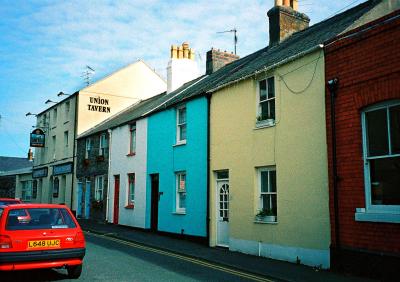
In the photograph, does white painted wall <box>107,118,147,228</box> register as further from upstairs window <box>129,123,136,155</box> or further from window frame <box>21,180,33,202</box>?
window frame <box>21,180,33,202</box>

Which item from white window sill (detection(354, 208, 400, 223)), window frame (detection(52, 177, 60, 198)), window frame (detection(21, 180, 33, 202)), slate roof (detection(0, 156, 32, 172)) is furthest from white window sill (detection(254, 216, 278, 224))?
slate roof (detection(0, 156, 32, 172))

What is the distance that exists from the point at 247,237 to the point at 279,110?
3.96 m

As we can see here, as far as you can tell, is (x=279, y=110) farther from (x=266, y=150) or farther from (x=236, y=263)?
(x=236, y=263)

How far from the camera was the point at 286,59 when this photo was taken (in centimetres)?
1141

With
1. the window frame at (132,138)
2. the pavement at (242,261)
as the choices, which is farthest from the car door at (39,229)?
the window frame at (132,138)

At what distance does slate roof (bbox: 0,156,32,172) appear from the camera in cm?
4841

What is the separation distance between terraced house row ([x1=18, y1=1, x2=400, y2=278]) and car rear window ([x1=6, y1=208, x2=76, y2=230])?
569 centimetres

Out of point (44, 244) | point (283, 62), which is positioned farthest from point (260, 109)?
point (44, 244)

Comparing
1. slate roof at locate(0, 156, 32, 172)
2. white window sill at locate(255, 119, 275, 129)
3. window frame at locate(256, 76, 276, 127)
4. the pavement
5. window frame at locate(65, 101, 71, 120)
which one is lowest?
the pavement

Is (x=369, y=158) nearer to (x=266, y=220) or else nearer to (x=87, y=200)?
(x=266, y=220)

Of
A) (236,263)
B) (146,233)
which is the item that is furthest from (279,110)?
(146,233)

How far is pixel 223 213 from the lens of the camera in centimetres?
1416

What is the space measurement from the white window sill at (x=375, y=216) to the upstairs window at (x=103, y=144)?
18228 mm

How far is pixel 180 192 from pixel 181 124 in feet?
9.20
